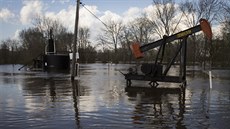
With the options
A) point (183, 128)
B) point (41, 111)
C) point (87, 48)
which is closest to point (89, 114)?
point (41, 111)

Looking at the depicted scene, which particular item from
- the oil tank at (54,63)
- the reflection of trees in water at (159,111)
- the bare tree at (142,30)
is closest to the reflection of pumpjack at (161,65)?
the reflection of trees in water at (159,111)

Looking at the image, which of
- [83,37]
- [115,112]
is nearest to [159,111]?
[115,112]

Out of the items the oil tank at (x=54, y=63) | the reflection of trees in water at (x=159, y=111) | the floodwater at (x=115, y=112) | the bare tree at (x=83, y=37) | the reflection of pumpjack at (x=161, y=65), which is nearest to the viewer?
the floodwater at (x=115, y=112)

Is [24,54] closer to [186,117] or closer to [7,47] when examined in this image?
[7,47]

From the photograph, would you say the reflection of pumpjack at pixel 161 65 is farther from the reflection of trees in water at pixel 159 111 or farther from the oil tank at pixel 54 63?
the oil tank at pixel 54 63

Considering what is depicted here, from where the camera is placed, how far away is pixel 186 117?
9516mm

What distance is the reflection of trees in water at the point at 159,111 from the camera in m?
8.84

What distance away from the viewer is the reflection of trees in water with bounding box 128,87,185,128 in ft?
29.0

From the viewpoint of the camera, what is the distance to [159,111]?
420 inches

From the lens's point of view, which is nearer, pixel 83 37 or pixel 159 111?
pixel 159 111

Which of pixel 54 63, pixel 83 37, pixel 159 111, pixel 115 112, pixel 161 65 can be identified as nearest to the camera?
pixel 115 112

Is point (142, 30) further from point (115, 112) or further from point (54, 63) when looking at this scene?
point (115, 112)

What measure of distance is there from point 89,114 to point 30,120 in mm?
1684

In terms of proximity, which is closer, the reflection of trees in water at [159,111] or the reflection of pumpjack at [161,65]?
the reflection of trees in water at [159,111]
